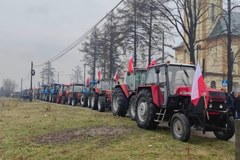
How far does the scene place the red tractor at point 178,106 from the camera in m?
11.2

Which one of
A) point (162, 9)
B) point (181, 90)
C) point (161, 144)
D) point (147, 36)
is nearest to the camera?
point (161, 144)

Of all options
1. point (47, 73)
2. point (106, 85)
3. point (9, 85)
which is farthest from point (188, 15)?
point (9, 85)

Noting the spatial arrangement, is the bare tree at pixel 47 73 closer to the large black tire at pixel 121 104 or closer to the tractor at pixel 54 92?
the tractor at pixel 54 92

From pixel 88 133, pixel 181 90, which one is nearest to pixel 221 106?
pixel 181 90

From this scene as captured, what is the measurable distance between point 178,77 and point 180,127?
2.28m

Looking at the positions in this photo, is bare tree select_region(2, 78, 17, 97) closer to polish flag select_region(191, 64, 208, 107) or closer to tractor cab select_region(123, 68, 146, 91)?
tractor cab select_region(123, 68, 146, 91)

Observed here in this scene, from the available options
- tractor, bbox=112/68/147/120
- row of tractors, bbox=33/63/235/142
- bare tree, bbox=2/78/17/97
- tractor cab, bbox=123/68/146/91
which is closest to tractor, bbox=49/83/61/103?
tractor, bbox=112/68/147/120

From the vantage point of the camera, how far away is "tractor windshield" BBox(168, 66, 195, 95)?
502 inches

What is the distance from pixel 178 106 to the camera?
40.7ft

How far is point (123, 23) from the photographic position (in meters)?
36.2

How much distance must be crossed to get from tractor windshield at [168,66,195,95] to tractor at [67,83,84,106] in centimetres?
2215

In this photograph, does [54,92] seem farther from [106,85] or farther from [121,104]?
[121,104]

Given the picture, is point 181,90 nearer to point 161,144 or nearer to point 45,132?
point 161,144

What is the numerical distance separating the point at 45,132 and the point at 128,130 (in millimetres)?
2923
